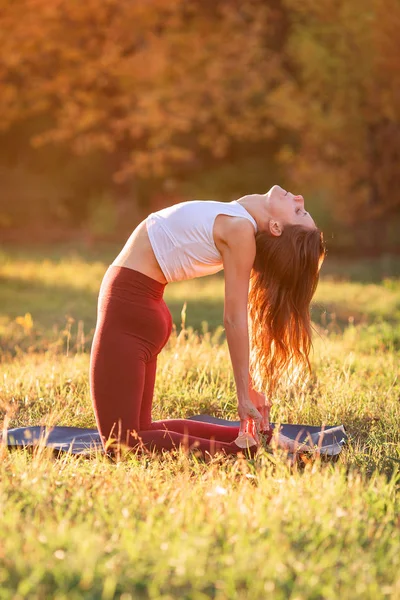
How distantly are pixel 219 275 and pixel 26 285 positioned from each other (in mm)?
4122

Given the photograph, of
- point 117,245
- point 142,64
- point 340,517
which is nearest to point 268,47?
point 142,64

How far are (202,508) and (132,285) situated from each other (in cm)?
145

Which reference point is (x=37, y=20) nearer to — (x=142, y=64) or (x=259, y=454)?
(x=142, y=64)

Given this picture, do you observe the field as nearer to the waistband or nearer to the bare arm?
the bare arm

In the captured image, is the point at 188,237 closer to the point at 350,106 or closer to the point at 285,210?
the point at 285,210

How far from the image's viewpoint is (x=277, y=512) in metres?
3.16

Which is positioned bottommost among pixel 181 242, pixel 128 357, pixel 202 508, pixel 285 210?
pixel 202 508

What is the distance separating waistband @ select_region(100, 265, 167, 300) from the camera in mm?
4355

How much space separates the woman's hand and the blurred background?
11.9m

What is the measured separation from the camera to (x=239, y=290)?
13.7 feet

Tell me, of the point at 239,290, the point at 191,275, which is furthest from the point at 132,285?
the point at 239,290

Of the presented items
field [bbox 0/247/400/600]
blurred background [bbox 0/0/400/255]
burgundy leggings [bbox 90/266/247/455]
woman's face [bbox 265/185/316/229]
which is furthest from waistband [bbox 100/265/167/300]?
blurred background [bbox 0/0/400/255]

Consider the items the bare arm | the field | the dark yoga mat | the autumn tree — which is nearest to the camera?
the field

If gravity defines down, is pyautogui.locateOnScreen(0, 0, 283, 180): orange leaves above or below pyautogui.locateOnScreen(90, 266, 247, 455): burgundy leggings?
above
